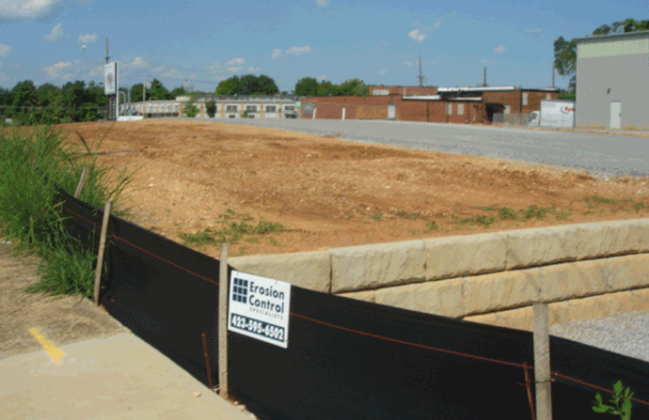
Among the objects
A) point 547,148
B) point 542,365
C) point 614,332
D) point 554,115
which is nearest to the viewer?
point 542,365

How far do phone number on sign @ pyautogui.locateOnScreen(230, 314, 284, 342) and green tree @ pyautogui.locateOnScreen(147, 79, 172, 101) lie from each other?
169692 mm

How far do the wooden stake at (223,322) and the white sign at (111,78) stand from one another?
171 feet

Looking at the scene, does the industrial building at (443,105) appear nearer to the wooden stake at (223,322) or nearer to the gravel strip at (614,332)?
the gravel strip at (614,332)

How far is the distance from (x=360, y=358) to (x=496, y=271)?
557 cm

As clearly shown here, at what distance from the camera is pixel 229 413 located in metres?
4.92

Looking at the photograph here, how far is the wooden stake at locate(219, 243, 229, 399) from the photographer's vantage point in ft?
16.6

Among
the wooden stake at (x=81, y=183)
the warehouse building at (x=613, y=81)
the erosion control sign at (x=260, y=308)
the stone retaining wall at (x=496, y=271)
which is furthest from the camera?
the warehouse building at (x=613, y=81)

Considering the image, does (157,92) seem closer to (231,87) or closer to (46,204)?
(231,87)

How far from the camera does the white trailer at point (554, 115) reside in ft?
192

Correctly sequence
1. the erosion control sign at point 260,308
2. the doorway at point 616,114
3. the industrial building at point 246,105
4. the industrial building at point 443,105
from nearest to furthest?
the erosion control sign at point 260,308 → the doorway at point 616,114 → the industrial building at point 443,105 → the industrial building at point 246,105

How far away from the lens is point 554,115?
58906 mm

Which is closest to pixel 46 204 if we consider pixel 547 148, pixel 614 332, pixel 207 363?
pixel 207 363

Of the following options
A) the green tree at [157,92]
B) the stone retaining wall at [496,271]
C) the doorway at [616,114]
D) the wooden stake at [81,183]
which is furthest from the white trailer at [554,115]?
the green tree at [157,92]

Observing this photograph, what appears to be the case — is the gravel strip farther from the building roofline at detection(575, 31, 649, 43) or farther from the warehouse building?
the building roofline at detection(575, 31, 649, 43)
